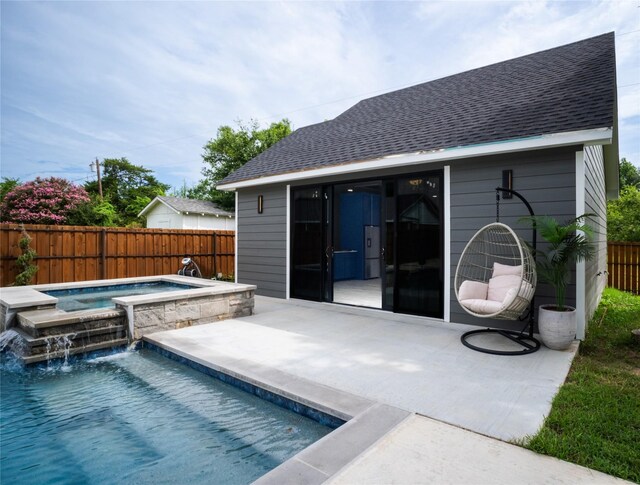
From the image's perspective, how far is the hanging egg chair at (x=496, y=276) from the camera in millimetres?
3859

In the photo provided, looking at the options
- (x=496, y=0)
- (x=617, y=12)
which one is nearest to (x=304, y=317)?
(x=496, y=0)

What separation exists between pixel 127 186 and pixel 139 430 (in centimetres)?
3279

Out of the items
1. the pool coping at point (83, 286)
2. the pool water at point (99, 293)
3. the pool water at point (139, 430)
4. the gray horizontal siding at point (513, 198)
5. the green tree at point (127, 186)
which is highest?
the green tree at point (127, 186)

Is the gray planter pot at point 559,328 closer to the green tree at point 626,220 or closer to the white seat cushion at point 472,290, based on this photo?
the white seat cushion at point 472,290

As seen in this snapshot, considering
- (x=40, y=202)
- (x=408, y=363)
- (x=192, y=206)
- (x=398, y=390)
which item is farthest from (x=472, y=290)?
(x=192, y=206)

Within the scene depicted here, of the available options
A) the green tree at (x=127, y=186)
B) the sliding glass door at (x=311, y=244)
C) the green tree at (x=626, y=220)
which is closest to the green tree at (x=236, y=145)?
the green tree at (x=127, y=186)

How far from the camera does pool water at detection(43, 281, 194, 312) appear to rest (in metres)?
5.52

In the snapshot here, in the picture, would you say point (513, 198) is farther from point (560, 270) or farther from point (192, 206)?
point (192, 206)

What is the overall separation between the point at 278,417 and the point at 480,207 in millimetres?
3769

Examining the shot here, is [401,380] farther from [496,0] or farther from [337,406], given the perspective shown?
[496,0]

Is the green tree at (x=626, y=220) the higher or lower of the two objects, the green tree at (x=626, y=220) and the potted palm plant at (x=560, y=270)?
the higher

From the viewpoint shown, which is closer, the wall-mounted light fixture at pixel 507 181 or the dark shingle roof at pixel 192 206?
the wall-mounted light fixture at pixel 507 181

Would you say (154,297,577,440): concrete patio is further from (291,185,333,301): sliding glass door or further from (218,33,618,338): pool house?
(291,185,333,301): sliding glass door

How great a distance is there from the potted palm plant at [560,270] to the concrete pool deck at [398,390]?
0.20 metres
